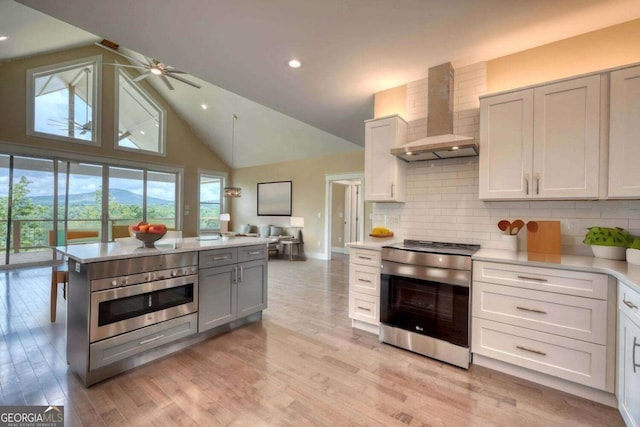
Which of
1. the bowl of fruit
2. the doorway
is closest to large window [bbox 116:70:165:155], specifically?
the doorway

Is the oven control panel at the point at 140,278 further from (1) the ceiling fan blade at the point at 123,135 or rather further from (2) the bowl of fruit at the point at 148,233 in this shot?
(1) the ceiling fan blade at the point at 123,135

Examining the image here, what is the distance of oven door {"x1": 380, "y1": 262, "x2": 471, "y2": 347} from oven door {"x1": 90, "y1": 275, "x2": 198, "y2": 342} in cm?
182

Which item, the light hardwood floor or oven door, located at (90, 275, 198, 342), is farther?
oven door, located at (90, 275, 198, 342)

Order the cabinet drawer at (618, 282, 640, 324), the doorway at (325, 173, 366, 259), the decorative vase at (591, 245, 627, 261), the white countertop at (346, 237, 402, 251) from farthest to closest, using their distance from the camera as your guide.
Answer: the doorway at (325, 173, 366, 259) → the white countertop at (346, 237, 402, 251) → the decorative vase at (591, 245, 627, 261) → the cabinet drawer at (618, 282, 640, 324)

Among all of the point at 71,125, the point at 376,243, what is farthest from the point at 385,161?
the point at 71,125

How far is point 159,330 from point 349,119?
12.2ft

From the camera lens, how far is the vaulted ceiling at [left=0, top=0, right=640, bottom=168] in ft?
6.62

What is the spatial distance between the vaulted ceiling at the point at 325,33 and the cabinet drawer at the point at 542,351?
2.38m

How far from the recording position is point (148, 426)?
5.24ft

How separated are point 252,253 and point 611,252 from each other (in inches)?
123

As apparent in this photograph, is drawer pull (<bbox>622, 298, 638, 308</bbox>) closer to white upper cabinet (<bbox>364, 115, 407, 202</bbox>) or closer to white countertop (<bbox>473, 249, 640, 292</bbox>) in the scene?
white countertop (<bbox>473, 249, 640, 292</bbox>)

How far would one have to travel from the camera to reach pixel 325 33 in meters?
2.32

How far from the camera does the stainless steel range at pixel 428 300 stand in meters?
2.27

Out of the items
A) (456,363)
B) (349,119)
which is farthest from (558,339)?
(349,119)
